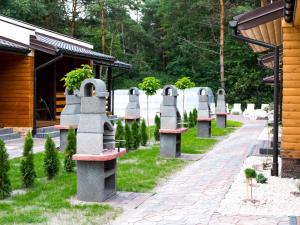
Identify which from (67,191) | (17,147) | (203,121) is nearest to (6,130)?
(17,147)

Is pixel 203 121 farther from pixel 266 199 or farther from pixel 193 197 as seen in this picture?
pixel 266 199

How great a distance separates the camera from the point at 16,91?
14.7m

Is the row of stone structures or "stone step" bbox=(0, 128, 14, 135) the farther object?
"stone step" bbox=(0, 128, 14, 135)

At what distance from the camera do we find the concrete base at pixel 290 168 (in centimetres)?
786

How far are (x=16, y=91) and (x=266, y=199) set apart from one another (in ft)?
34.3

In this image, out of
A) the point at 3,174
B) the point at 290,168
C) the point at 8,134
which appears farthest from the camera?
the point at 8,134

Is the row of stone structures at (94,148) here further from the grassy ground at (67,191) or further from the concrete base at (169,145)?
the concrete base at (169,145)

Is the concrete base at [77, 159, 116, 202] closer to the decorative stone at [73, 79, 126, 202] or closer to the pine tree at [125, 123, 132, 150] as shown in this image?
the decorative stone at [73, 79, 126, 202]

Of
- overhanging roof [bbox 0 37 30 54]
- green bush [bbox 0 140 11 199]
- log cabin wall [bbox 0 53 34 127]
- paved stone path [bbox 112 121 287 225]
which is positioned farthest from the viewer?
log cabin wall [bbox 0 53 34 127]

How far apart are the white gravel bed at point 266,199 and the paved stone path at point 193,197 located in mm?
160

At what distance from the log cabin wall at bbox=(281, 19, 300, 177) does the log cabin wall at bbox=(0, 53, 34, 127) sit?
9.05 meters

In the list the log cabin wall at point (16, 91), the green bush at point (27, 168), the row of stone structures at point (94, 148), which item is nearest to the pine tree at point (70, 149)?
the green bush at point (27, 168)

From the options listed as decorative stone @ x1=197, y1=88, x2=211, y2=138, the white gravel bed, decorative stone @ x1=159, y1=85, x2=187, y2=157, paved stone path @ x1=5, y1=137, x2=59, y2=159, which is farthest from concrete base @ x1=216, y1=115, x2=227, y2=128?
the white gravel bed

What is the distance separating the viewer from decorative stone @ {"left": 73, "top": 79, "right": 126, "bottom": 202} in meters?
6.28
